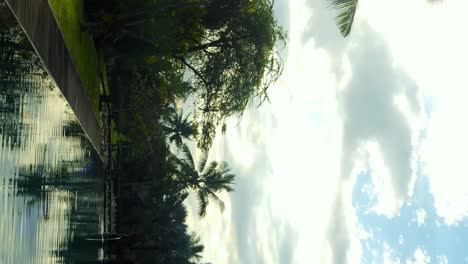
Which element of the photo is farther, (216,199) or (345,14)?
(216,199)

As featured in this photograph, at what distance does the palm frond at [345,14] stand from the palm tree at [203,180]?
22.9 metres

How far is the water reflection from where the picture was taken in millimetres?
6363

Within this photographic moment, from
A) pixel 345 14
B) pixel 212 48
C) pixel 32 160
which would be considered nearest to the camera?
pixel 32 160

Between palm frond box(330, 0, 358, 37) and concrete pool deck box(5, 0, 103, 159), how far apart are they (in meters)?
7.44

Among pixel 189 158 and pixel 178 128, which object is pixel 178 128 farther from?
pixel 189 158

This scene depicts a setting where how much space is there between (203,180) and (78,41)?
2111cm

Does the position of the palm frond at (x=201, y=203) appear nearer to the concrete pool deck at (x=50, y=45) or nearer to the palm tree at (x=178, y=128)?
the palm tree at (x=178, y=128)

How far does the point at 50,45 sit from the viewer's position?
9555 mm

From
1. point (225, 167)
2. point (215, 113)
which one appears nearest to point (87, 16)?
point (215, 113)

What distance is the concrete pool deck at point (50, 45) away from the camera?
24.3ft

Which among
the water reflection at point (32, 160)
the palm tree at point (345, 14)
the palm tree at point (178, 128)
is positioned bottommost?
the water reflection at point (32, 160)

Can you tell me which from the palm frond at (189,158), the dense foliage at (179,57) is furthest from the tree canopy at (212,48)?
the palm frond at (189,158)

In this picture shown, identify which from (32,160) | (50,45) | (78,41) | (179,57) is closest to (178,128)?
(179,57)

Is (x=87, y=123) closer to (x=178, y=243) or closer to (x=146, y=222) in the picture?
(x=146, y=222)
